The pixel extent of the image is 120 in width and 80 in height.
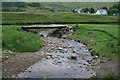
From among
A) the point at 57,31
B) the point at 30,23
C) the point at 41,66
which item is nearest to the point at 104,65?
the point at 41,66

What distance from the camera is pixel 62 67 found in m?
29.2

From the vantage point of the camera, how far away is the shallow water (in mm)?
26078

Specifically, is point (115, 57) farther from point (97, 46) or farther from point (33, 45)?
point (33, 45)

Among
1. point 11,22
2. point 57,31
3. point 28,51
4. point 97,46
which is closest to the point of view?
point 28,51

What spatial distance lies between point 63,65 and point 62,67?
0.89 meters

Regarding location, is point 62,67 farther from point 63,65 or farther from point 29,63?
point 29,63

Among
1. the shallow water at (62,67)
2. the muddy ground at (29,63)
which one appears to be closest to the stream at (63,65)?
the shallow water at (62,67)

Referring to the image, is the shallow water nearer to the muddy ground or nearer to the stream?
the stream

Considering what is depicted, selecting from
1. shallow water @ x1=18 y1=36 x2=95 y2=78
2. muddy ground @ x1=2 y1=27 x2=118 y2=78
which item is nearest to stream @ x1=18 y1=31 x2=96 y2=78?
shallow water @ x1=18 y1=36 x2=95 y2=78

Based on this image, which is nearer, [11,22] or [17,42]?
[17,42]

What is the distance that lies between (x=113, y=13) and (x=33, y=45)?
258 ft

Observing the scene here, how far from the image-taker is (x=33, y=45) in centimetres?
3953

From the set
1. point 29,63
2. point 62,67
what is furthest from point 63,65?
point 29,63

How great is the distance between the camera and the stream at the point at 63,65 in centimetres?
2612
